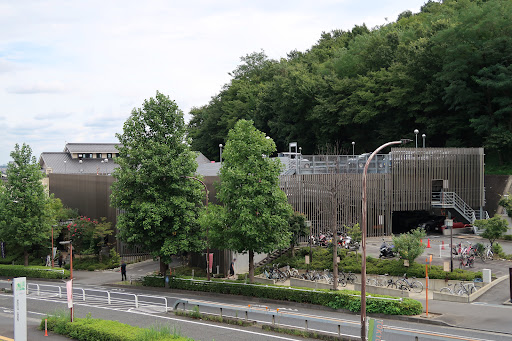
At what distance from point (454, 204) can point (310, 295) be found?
→ 2588 centimetres

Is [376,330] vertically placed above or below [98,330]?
above

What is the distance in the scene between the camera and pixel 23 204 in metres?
43.2

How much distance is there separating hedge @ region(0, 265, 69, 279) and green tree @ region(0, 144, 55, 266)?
206 centimetres

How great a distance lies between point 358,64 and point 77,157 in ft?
169

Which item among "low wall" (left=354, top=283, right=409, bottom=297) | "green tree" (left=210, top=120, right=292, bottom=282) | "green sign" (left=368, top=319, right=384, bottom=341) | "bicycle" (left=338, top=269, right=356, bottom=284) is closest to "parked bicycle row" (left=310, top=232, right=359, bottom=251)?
"bicycle" (left=338, top=269, right=356, bottom=284)

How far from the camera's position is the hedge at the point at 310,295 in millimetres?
22663

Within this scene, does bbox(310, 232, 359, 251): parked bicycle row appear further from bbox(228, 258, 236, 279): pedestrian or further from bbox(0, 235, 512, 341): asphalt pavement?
bbox(228, 258, 236, 279): pedestrian

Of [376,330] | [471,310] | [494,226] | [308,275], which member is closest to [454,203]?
[494,226]

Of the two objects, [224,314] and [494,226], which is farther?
[494,226]

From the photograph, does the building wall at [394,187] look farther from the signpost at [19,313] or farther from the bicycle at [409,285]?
the signpost at [19,313]

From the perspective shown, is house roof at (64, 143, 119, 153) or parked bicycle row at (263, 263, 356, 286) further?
house roof at (64, 143, 119, 153)

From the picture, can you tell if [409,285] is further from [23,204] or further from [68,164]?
[68,164]

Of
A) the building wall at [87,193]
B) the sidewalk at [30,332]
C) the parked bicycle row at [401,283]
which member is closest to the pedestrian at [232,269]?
the parked bicycle row at [401,283]

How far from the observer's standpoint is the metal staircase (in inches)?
1820
